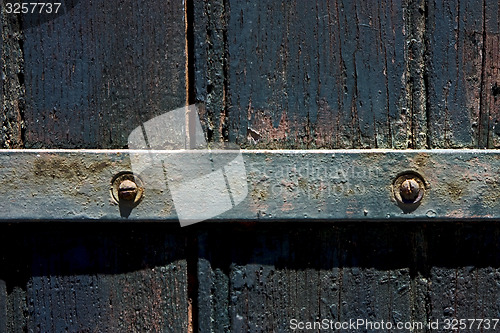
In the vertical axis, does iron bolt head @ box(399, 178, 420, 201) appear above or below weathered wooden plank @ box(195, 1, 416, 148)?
below

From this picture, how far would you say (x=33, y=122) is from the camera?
0.63 metres

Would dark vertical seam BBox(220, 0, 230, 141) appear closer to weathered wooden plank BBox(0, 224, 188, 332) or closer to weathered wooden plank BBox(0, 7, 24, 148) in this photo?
weathered wooden plank BBox(0, 224, 188, 332)

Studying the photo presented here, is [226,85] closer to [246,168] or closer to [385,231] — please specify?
[246,168]

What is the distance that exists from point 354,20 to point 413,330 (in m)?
0.42

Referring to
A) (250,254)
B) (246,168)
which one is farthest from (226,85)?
(250,254)

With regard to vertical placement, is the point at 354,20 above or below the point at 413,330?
above

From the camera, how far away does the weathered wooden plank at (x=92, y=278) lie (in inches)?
25.2

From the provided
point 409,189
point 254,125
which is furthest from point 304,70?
point 409,189

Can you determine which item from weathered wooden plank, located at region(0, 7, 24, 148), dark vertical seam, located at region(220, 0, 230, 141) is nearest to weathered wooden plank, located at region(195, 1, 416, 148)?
dark vertical seam, located at region(220, 0, 230, 141)

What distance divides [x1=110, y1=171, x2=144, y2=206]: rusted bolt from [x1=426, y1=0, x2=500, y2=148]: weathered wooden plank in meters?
0.38

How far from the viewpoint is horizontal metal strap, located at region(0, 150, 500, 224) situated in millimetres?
589

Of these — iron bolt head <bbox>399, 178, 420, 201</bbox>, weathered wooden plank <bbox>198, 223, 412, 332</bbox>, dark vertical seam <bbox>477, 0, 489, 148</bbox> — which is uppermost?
dark vertical seam <bbox>477, 0, 489, 148</bbox>

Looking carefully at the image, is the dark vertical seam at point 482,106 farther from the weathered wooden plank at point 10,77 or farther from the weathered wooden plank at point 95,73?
the weathered wooden plank at point 10,77

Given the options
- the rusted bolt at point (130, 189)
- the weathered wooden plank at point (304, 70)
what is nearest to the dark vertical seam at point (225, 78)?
the weathered wooden plank at point (304, 70)
